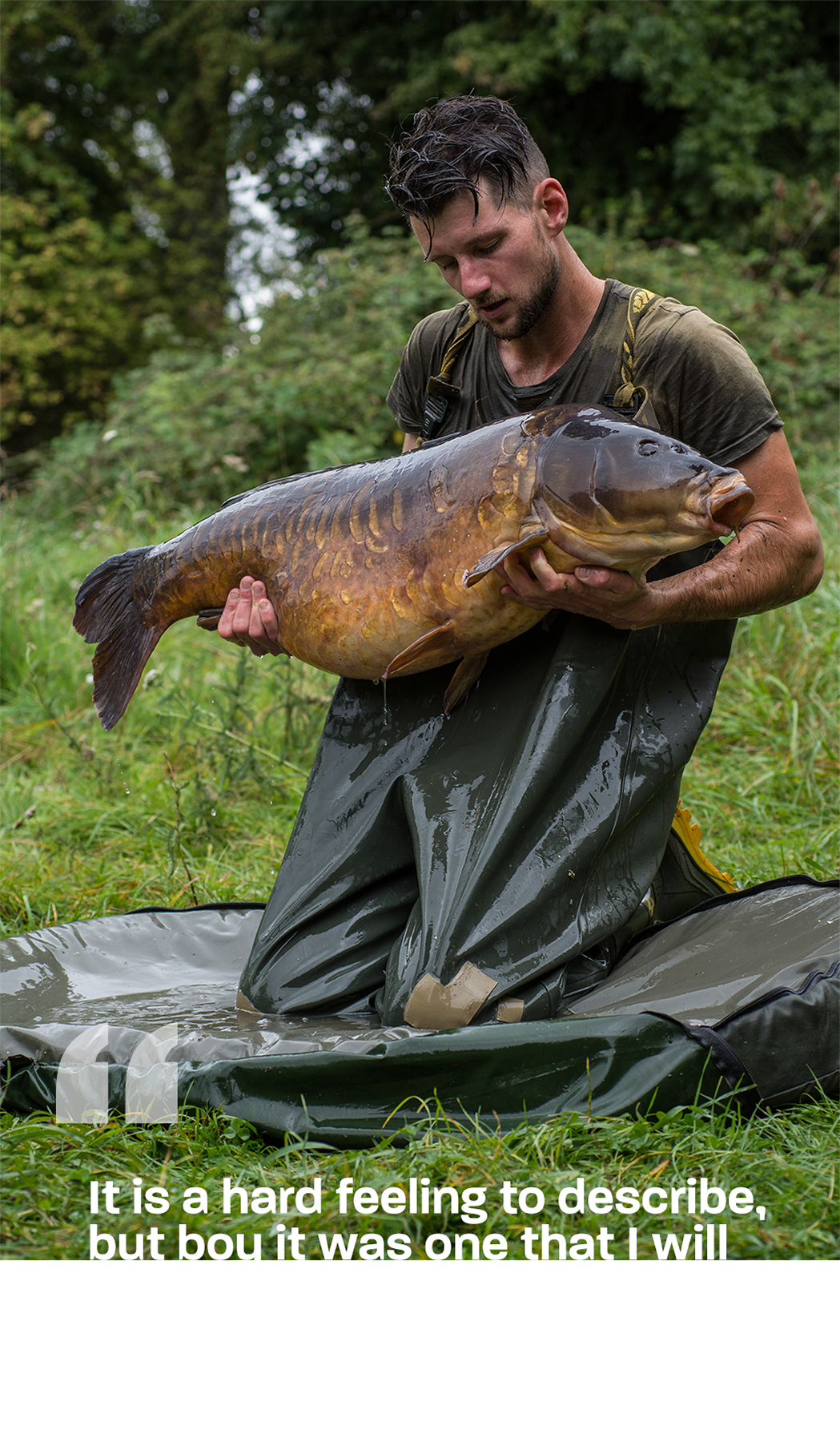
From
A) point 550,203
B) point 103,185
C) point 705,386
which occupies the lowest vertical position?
point 705,386

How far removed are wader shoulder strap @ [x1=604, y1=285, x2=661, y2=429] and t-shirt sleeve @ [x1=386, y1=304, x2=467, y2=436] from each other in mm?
454

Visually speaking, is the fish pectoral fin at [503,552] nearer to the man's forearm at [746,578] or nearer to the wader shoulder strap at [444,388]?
the man's forearm at [746,578]

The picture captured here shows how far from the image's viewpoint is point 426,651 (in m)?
2.18

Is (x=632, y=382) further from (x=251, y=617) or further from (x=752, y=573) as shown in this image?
(x=251, y=617)

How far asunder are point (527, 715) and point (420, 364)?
0.98 metres

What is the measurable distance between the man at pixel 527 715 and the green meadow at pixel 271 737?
0.44m

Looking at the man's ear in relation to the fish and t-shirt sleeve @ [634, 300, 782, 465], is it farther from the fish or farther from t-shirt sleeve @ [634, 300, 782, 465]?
the fish

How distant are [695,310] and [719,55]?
31.9 feet

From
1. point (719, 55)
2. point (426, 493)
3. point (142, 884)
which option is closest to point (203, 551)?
point (426, 493)

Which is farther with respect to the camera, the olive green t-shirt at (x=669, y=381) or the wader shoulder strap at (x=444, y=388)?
the wader shoulder strap at (x=444, y=388)

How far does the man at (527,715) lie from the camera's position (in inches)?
86.8

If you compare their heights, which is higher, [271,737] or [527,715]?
[271,737]

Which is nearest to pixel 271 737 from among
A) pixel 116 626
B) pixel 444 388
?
pixel 116 626

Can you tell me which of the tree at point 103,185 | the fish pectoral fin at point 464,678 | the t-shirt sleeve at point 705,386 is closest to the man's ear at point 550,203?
the t-shirt sleeve at point 705,386
